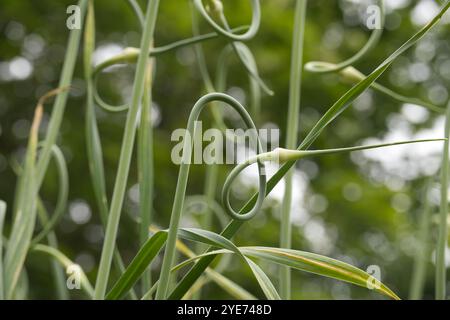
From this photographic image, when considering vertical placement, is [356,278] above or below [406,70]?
below

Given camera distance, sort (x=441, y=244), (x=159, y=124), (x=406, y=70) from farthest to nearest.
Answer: (x=406, y=70), (x=159, y=124), (x=441, y=244)

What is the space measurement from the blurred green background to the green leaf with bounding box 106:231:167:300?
1.59 metres

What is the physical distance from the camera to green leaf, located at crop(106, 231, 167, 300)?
0.36 m

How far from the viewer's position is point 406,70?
3311mm

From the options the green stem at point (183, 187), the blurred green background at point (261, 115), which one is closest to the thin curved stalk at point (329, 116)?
the green stem at point (183, 187)

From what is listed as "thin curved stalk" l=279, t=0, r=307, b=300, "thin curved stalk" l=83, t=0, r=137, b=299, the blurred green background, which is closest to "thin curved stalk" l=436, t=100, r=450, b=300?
"thin curved stalk" l=279, t=0, r=307, b=300

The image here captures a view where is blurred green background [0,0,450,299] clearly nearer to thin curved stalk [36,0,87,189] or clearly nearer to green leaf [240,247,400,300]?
thin curved stalk [36,0,87,189]

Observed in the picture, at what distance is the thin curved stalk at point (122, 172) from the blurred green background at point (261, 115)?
156 centimetres

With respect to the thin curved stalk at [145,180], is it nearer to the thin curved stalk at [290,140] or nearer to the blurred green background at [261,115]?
the thin curved stalk at [290,140]

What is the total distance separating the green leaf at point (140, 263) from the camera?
14.1 inches
